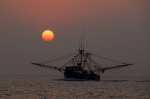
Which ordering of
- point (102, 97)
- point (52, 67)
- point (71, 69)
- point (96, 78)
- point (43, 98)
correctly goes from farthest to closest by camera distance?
point (52, 67), point (96, 78), point (71, 69), point (102, 97), point (43, 98)

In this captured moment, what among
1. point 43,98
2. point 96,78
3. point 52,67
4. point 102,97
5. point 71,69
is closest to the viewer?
point 43,98

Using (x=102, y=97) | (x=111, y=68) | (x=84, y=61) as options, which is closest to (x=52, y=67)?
(x=84, y=61)

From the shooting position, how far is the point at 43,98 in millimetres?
68000

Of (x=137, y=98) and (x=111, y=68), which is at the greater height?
(x=111, y=68)

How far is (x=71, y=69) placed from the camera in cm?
16625

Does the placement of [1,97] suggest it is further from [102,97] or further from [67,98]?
[102,97]

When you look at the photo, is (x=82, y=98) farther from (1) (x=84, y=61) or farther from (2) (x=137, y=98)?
(1) (x=84, y=61)

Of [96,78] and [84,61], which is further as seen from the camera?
[84,61]

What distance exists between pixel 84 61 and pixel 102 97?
385 ft

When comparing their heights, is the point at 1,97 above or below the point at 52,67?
below

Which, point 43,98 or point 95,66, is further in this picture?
point 95,66

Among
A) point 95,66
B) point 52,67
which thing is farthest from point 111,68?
point 52,67

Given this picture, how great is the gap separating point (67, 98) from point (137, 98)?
41.5 ft

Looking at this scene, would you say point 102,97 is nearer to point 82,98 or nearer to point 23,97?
point 82,98
